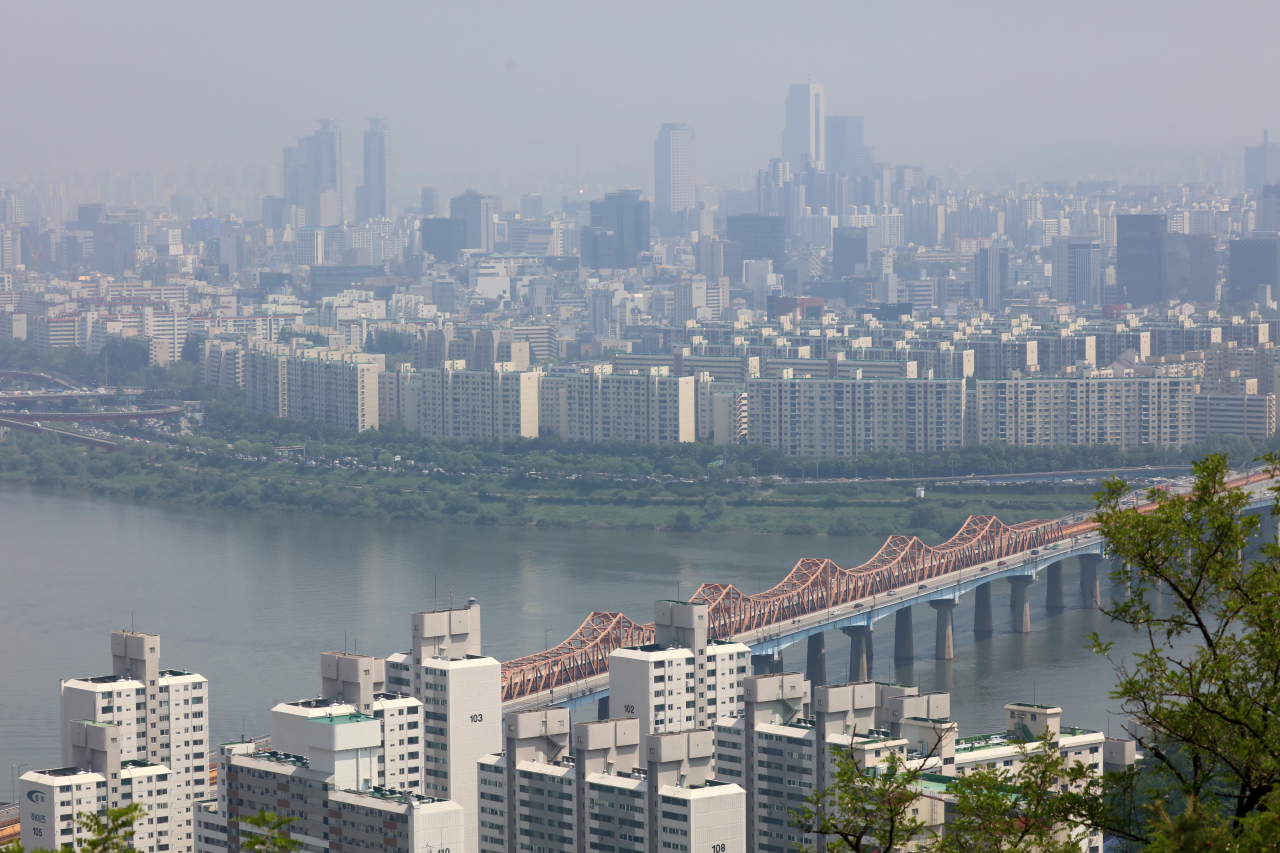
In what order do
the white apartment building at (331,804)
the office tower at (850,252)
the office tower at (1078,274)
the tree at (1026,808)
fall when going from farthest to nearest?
1. the office tower at (850,252)
2. the office tower at (1078,274)
3. the white apartment building at (331,804)
4. the tree at (1026,808)

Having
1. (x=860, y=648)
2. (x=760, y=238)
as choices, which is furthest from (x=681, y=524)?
(x=760, y=238)

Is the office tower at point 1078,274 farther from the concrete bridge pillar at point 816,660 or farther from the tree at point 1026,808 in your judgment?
the tree at point 1026,808

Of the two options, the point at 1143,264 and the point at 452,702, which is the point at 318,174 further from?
the point at 452,702

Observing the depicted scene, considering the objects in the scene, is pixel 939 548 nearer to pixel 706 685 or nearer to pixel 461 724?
pixel 706 685

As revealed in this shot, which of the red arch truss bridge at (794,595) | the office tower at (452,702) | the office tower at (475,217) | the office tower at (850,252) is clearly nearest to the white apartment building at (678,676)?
the office tower at (452,702)

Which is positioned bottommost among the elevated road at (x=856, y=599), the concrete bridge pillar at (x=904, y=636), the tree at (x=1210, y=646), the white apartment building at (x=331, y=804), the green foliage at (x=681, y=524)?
the concrete bridge pillar at (x=904, y=636)

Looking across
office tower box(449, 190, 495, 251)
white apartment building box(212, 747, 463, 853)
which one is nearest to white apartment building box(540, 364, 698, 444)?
white apartment building box(212, 747, 463, 853)

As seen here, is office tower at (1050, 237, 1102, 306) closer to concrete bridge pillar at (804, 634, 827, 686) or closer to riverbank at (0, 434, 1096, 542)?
riverbank at (0, 434, 1096, 542)
